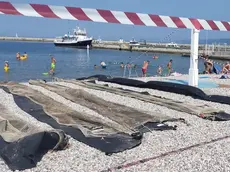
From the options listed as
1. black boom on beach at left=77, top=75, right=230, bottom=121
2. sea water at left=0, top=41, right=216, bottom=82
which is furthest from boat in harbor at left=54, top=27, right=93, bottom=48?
black boom on beach at left=77, top=75, right=230, bottom=121

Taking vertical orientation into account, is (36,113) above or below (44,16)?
below

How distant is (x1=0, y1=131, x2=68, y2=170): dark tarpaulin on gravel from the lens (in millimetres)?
4345

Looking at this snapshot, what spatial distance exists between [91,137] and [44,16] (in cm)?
311

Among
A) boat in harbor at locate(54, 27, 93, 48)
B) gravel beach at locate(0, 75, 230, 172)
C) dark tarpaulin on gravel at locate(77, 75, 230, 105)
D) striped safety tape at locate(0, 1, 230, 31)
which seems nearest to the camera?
gravel beach at locate(0, 75, 230, 172)

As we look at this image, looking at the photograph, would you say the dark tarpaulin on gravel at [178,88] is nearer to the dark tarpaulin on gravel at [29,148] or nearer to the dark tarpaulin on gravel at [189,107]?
the dark tarpaulin on gravel at [189,107]

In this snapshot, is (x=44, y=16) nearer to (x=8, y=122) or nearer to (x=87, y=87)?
(x=8, y=122)

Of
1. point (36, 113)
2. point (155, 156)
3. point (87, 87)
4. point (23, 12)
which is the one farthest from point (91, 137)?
point (87, 87)

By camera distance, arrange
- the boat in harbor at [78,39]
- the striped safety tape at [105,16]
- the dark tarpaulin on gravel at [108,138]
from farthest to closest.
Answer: the boat in harbor at [78,39] → the striped safety tape at [105,16] → the dark tarpaulin on gravel at [108,138]

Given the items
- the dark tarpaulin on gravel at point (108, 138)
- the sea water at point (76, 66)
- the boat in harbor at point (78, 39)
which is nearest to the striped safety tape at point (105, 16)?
the dark tarpaulin on gravel at point (108, 138)

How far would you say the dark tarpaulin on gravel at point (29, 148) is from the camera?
14.3ft

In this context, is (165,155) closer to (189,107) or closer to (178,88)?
(189,107)

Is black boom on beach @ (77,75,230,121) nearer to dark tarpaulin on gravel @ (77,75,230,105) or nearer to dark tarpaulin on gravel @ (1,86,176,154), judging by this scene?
dark tarpaulin on gravel @ (77,75,230,105)

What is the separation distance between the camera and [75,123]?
6.24 metres

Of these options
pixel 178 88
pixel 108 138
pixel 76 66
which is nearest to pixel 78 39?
pixel 76 66
